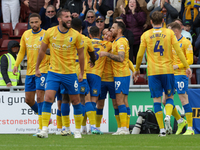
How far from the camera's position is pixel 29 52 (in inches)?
346

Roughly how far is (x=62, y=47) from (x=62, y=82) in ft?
2.05

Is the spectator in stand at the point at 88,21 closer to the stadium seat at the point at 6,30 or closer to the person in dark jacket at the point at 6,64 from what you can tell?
the person in dark jacket at the point at 6,64

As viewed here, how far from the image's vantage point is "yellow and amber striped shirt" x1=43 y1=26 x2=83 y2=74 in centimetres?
726

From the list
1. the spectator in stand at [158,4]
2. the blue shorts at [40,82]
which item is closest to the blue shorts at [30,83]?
the blue shorts at [40,82]

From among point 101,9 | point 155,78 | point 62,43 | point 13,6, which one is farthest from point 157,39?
point 13,6

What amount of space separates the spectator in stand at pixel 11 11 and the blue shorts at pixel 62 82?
28.7 feet

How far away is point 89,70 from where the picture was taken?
9.49 meters

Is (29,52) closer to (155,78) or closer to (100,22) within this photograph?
(155,78)

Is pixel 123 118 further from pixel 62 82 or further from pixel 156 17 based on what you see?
pixel 156 17

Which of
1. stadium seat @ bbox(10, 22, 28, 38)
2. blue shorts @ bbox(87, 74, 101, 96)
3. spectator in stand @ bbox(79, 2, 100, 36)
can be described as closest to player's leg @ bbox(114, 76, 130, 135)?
blue shorts @ bbox(87, 74, 101, 96)

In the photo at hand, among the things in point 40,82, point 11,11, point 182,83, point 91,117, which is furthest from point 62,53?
point 11,11

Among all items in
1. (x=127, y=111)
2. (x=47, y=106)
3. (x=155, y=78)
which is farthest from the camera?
(x=127, y=111)

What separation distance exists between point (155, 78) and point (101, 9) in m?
6.91

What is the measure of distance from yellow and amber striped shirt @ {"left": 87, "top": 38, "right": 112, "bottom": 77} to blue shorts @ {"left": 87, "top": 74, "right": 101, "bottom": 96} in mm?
96
